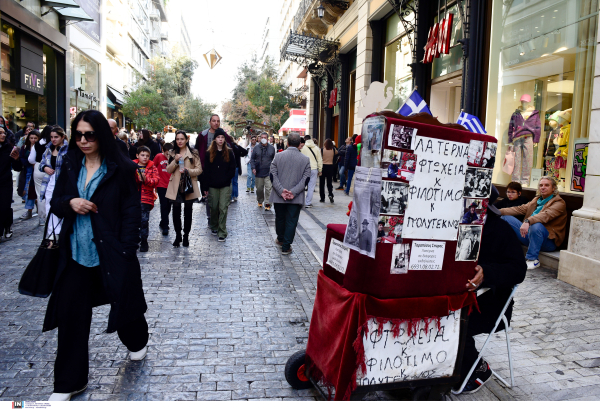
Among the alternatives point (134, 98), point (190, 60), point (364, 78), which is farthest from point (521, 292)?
point (190, 60)

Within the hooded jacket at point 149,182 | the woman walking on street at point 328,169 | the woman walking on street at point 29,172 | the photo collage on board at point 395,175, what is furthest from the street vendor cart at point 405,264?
the woman walking on street at point 328,169

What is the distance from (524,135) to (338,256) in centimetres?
696

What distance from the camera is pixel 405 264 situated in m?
2.66

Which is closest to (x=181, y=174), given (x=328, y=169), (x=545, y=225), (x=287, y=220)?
(x=287, y=220)

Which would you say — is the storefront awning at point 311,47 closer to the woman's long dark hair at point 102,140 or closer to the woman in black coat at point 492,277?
the woman's long dark hair at point 102,140

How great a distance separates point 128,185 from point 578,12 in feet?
24.3

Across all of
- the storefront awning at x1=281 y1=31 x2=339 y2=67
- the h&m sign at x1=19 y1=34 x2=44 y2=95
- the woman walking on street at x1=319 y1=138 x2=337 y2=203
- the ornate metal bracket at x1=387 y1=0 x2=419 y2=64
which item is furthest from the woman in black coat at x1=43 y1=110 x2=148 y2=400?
the storefront awning at x1=281 y1=31 x2=339 y2=67

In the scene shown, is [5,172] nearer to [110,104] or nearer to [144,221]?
[144,221]

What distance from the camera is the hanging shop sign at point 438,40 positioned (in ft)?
36.0

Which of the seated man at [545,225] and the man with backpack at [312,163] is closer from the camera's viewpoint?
the seated man at [545,225]

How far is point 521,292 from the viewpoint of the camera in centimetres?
568

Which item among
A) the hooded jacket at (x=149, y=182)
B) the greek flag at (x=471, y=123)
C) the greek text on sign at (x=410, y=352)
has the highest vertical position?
the greek flag at (x=471, y=123)

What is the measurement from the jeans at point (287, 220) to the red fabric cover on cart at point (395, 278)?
4.59 m

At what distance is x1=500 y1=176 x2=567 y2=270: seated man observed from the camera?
6703 mm
